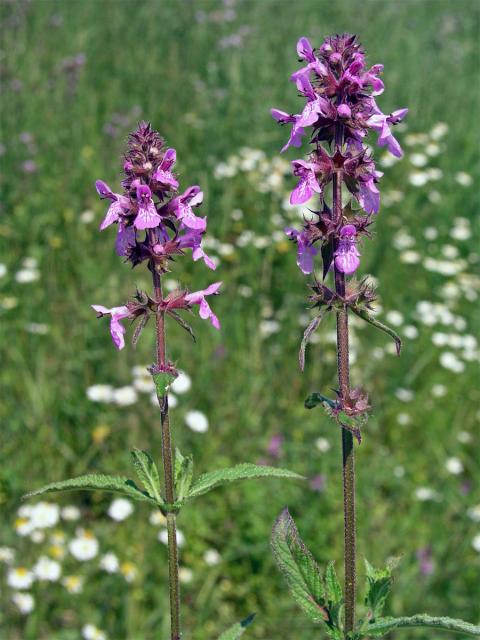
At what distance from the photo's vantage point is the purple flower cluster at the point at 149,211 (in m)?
1.45

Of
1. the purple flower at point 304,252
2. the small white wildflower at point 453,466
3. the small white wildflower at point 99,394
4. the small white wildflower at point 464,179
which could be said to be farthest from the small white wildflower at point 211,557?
the small white wildflower at point 464,179

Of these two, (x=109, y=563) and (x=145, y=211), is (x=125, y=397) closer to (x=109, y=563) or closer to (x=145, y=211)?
(x=109, y=563)

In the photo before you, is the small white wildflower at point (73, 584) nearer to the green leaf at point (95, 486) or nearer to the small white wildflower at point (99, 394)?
the small white wildflower at point (99, 394)

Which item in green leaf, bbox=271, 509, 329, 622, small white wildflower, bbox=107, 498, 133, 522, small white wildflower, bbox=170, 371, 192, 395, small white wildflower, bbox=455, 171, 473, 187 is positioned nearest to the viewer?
green leaf, bbox=271, 509, 329, 622

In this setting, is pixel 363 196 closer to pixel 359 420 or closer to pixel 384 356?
pixel 359 420

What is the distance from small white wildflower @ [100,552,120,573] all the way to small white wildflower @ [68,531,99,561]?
2.2 inches

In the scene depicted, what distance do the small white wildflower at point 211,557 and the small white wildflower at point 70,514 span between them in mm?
589

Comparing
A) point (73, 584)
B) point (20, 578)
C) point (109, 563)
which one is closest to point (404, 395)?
point (109, 563)

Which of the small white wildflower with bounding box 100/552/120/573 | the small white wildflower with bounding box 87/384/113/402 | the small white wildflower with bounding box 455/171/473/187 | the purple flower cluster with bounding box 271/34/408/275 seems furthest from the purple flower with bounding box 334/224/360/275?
the small white wildflower with bounding box 455/171/473/187

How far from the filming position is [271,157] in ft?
18.9

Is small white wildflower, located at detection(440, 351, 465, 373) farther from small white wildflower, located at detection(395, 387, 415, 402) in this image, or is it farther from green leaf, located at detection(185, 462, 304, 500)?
green leaf, located at detection(185, 462, 304, 500)

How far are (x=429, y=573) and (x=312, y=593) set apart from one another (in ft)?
6.23

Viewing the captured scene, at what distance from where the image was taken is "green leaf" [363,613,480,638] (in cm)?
129

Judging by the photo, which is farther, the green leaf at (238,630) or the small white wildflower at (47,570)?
the small white wildflower at (47,570)
